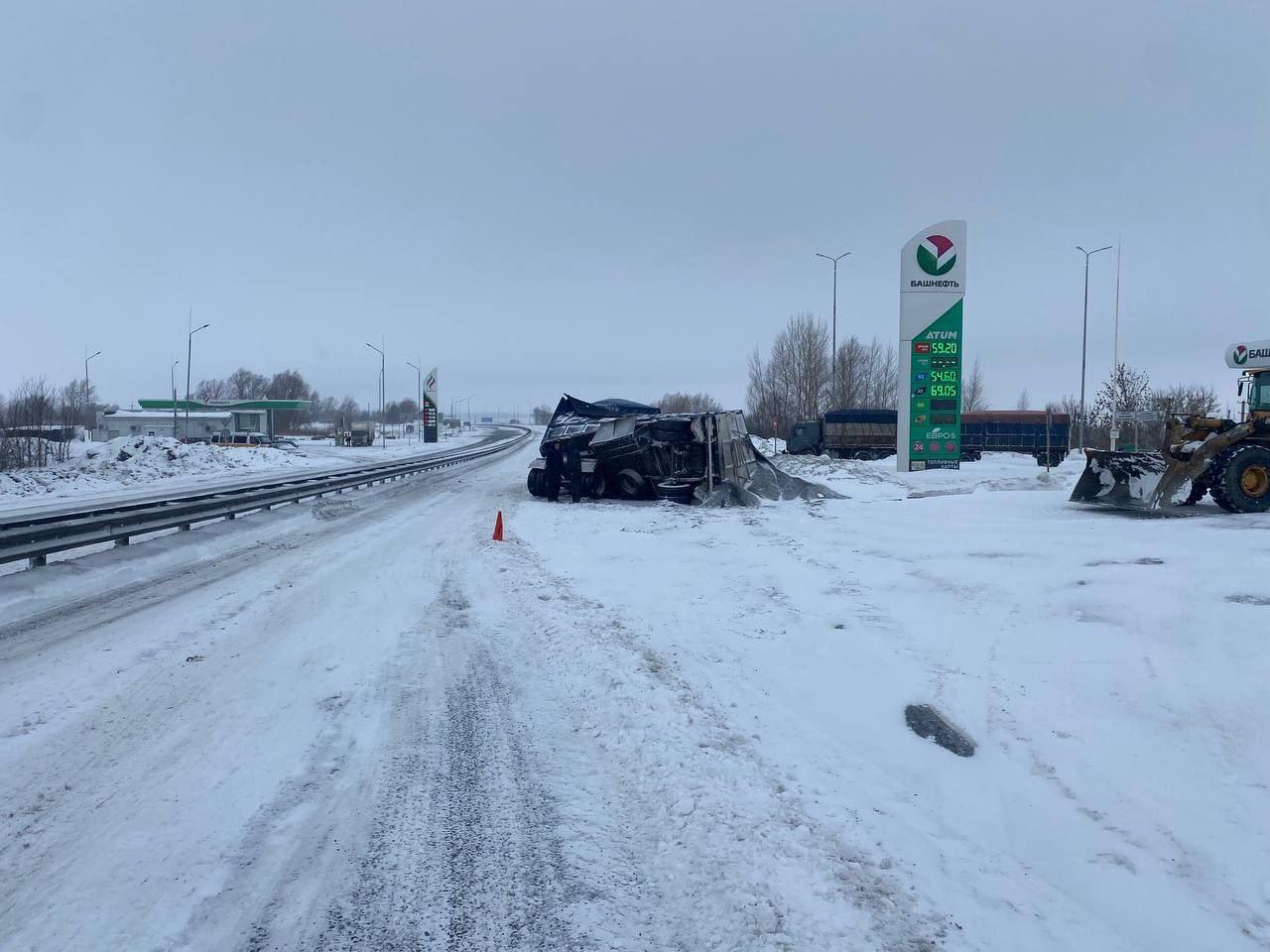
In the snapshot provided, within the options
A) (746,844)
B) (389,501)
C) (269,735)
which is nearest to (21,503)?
(389,501)

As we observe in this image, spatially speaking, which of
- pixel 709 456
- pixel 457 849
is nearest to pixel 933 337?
pixel 709 456

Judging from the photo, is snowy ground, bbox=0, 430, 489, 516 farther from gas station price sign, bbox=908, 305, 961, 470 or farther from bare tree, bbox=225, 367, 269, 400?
bare tree, bbox=225, 367, 269, 400

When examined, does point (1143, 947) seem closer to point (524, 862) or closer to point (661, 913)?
point (661, 913)

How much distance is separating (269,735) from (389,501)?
712 inches

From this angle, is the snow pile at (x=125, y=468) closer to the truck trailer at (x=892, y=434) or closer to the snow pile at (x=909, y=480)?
the snow pile at (x=909, y=480)

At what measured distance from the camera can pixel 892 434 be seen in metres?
46.7

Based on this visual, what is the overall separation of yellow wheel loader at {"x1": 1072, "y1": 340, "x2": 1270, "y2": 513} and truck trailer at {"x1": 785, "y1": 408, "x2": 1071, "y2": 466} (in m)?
30.3

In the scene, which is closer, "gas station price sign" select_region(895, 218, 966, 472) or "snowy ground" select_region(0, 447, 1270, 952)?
"snowy ground" select_region(0, 447, 1270, 952)

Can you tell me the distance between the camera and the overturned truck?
20.6 metres

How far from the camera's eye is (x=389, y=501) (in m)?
23.0

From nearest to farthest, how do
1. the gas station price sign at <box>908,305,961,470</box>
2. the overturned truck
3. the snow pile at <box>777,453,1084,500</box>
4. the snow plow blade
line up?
1. the snow plow blade
2. the overturned truck
3. the snow pile at <box>777,453,1084,500</box>
4. the gas station price sign at <box>908,305,961,470</box>

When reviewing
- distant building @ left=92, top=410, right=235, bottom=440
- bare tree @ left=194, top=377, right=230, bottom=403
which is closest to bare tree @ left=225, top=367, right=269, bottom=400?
bare tree @ left=194, top=377, right=230, bottom=403

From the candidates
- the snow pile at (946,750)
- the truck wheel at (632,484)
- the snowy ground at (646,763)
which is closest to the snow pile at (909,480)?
the truck wheel at (632,484)

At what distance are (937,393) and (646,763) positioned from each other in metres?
25.6
